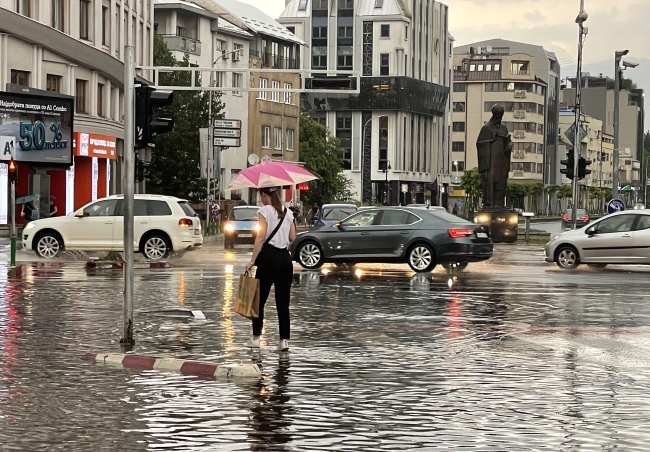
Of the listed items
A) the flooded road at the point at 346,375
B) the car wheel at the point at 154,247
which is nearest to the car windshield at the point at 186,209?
the car wheel at the point at 154,247

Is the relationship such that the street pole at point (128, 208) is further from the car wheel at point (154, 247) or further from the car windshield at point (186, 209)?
the car windshield at point (186, 209)

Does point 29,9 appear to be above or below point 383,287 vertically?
above

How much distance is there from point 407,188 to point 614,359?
13063 centimetres

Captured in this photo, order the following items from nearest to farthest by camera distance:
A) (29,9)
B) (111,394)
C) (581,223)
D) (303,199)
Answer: (111,394), (29,9), (581,223), (303,199)

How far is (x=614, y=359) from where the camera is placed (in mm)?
13492

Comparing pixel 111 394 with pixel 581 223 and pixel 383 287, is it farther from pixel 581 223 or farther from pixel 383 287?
pixel 581 223

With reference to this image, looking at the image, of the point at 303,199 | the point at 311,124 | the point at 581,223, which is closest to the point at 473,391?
the point at 581,223

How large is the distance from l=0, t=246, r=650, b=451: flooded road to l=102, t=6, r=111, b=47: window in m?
37.0

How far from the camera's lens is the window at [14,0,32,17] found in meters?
49.3

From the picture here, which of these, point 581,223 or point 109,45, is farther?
point 581,223

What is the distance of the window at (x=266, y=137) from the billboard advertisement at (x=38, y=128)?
48467 mm

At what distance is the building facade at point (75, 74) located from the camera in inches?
1973

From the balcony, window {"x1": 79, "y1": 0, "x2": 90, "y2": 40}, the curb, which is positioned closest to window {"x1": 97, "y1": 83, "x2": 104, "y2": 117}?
window {"x1": 79, "y1": 0, "x2": 90, "y2": 40}

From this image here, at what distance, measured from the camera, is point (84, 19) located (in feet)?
185
